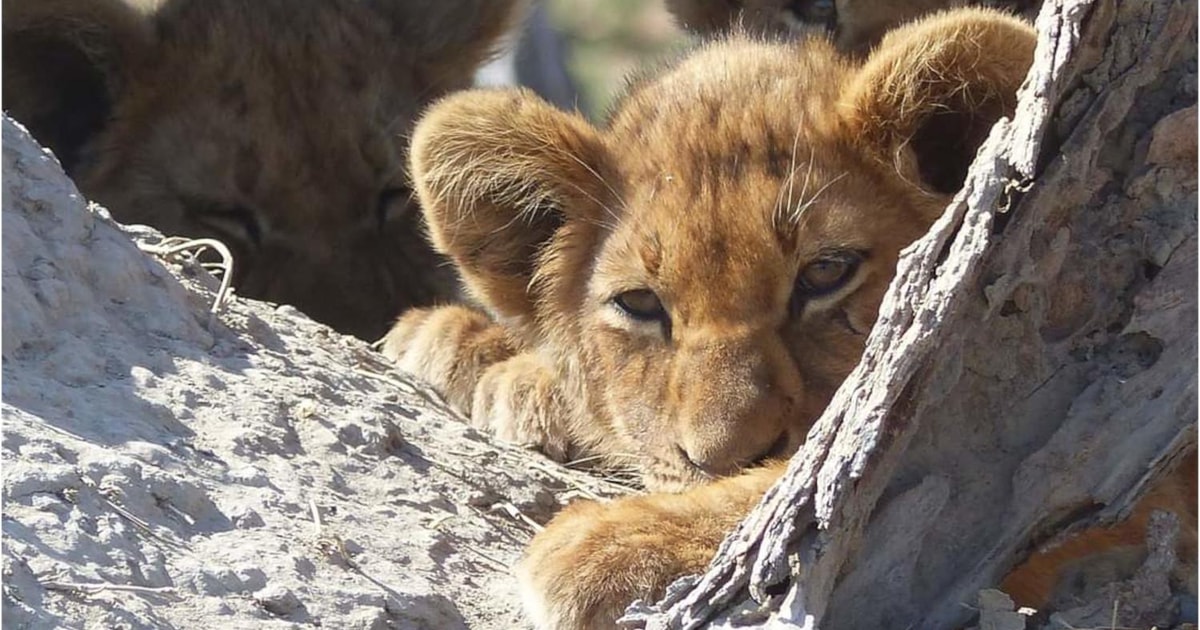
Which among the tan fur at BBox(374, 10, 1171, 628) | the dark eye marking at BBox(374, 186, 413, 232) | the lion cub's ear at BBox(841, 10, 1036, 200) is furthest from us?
the dark eye marking at BBox(374, 186, 413, 232)

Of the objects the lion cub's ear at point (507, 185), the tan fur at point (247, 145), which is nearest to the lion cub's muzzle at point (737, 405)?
the lion cub's ear at point (507, 185)

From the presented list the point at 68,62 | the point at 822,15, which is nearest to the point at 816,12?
the point at 822,15

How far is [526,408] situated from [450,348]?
0.40 meters

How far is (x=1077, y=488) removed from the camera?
2836 millimetres

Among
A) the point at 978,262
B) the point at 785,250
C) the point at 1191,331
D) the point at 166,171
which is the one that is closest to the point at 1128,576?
the point at 1191,331

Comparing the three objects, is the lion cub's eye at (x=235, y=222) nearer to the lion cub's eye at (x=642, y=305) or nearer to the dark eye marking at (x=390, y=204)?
the dark eye marking at (x=390, y=204)

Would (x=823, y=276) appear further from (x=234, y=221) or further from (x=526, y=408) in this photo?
(x=234, y=221)

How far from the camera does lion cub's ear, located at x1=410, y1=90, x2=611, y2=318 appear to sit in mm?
4160

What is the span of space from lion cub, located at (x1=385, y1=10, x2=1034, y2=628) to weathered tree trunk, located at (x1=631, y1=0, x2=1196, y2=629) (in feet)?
1.28

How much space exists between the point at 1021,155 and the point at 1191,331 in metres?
0.40

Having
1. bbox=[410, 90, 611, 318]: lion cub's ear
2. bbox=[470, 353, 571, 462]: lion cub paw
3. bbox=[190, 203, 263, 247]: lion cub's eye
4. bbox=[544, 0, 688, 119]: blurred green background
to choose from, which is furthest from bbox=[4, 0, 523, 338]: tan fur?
bbox=[544, 0, 688, 119]: blurred green background

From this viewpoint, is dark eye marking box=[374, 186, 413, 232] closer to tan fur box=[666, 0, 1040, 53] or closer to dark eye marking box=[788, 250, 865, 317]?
tan fur box=[666, 0, 1040, 53]

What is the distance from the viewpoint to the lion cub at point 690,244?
3.29 m

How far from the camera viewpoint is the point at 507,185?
14.1 ft
